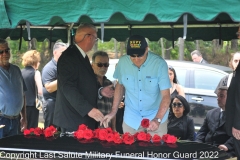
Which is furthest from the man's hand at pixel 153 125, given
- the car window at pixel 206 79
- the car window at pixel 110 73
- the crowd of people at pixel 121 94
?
the car window at pixel 110 73

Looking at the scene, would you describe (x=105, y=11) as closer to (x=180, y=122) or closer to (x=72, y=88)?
(x=72, y=88)

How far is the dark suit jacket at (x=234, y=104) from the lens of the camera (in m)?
4.82

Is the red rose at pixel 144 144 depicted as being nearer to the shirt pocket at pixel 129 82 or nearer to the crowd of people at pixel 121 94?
the crowd of people at pixel 121 94

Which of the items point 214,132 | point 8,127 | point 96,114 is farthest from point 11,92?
point 214,132

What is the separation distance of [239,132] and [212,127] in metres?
1.39

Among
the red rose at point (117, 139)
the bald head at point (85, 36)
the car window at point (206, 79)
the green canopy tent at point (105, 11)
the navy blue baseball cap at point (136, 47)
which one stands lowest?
the red rose at point (117, 139)

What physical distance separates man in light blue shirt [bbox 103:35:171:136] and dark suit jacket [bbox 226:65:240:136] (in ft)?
2.06

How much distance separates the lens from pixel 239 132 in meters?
4.80

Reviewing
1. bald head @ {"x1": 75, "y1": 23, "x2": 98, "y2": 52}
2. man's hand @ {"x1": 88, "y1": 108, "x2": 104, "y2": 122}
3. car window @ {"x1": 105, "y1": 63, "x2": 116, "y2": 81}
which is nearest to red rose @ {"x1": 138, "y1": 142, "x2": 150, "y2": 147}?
man's hand @ {"x1": 88, "y1": 108, "x2": 104, "y2": 122}

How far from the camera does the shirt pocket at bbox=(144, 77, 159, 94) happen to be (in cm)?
491

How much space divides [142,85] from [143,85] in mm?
11

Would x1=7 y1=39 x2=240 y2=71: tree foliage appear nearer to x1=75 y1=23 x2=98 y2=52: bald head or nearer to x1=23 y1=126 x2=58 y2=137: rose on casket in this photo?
x1=75 y1=23 x2=98 y2=52: bald head

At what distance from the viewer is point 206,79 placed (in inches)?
364

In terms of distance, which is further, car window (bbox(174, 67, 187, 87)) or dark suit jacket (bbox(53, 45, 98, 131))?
car window (bbox(174, 67, 187, 87))
